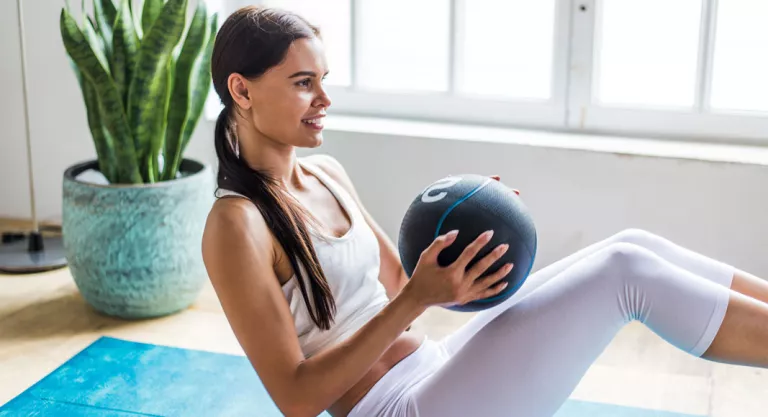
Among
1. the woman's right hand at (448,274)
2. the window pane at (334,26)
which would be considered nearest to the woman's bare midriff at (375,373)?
the woman's right hand at (448,274)

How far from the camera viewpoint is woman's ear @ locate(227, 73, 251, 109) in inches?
74.6

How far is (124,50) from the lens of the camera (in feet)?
10.1

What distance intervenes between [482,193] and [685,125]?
1.88 m

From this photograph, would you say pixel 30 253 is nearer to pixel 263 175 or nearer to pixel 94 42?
pixel 94 42

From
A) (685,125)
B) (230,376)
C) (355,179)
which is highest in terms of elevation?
(685,125)

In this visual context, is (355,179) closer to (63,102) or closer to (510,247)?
(63,102)

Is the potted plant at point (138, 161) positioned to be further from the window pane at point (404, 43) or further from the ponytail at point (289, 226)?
the ponytail at point (289, 226)

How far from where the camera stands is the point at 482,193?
1754mm

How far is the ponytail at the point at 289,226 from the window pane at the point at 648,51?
6.10 feet

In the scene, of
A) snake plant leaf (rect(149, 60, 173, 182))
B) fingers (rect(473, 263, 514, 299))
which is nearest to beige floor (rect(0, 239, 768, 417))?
snake plant leaf (rect(149, 60, 173, 182))

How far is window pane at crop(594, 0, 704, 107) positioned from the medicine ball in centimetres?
178

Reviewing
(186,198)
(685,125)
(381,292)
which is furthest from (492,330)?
(685,125)

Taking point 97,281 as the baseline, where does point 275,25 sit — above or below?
above

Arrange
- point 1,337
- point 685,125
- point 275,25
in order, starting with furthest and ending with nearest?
point 685,125
point 1,337
point 275,25
